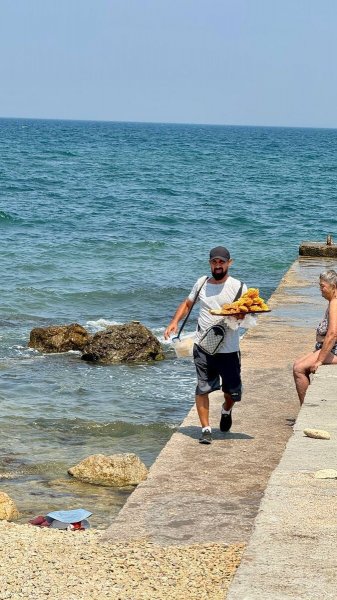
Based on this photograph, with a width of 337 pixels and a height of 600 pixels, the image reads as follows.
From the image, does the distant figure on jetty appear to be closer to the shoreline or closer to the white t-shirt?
the white t-shirt

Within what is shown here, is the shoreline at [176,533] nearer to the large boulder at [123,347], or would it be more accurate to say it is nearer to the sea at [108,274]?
the sea at [108,274]

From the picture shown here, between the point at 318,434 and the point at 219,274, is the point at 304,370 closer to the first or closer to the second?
the point at 219,274

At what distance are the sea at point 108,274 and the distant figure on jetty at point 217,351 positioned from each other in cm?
105

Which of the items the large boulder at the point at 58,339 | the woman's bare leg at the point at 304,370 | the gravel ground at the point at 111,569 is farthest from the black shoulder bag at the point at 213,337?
the large boulder at the point at 58,339

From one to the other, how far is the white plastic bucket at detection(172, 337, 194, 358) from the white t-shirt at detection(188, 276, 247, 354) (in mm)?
190

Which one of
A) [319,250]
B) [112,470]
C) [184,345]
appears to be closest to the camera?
[184,345]

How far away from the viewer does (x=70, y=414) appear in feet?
39.9

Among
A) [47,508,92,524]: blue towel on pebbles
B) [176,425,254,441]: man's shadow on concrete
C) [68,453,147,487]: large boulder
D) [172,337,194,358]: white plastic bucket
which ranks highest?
[172,337,194,358]: white plastic bucket

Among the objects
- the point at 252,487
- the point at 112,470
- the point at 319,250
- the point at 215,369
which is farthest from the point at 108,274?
the point at 252,487

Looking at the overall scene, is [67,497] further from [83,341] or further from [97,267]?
[97,267]

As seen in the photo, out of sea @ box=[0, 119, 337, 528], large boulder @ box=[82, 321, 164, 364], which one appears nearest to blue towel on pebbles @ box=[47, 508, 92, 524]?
sea @ box=[0, 119, 337, 528]

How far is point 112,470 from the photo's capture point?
925 centimetres

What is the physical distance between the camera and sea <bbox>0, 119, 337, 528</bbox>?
10867 millimetres

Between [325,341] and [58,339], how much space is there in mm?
7428
